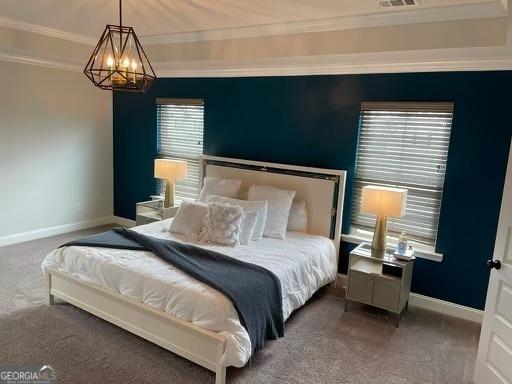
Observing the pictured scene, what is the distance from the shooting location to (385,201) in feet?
11.4

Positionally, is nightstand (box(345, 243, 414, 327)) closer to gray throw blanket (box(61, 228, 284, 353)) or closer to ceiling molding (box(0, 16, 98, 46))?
gray throw blanket (box(61, 228, 284, 353))

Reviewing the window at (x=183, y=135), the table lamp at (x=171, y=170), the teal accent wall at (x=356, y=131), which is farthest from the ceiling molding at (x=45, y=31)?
the table lamp at (x=171, y=170)

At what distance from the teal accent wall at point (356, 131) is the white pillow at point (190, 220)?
1.16 m

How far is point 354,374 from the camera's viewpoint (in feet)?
8.82

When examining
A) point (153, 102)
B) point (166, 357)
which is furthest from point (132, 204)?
point (166, 357)

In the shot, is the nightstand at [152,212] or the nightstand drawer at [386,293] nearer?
the nightstand drawer at [386,293]

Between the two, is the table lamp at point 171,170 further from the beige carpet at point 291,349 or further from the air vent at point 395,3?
the air vent at point 395,3

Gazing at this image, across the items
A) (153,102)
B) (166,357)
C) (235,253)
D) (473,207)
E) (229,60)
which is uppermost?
(229,60)

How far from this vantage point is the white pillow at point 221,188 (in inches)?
174

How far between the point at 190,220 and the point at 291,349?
5.06 ft

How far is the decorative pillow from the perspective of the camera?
3531 millimetres

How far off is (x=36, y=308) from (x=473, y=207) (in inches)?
157

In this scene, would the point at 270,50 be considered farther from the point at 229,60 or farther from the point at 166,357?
the point at 166,357

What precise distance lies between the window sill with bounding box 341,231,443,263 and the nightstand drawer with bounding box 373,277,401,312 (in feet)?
1.87
